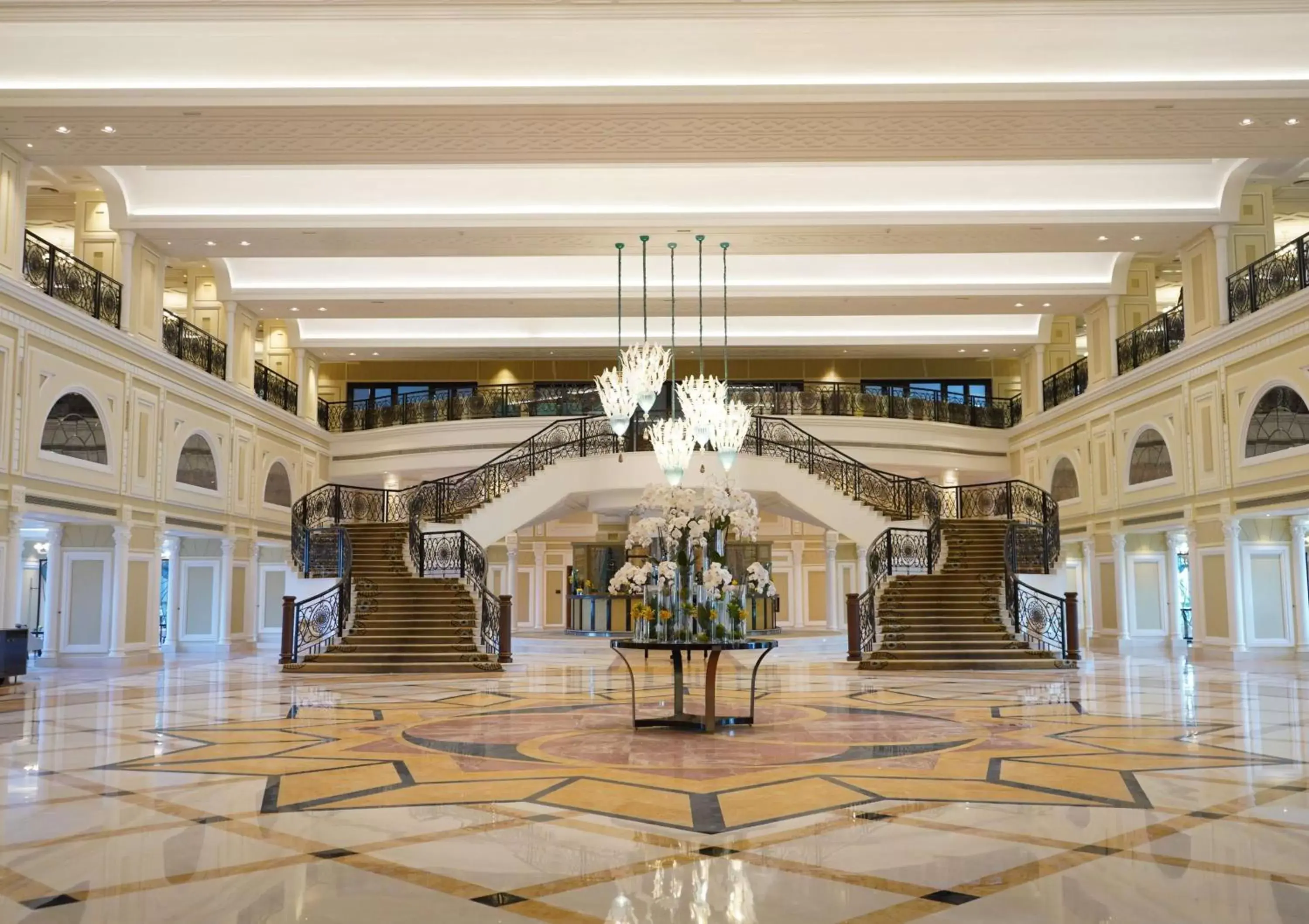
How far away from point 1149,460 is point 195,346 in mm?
14734

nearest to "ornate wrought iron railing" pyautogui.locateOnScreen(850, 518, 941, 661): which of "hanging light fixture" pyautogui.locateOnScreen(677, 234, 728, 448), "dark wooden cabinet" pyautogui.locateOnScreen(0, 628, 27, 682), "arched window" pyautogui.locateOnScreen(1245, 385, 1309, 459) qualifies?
"hanging light fixture" pyautogui.locateOnScreen(677, 234, 728, 448)

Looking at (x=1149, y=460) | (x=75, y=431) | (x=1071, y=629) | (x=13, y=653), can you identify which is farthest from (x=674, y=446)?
(x=1149, y=460)

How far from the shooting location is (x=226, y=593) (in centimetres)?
1802

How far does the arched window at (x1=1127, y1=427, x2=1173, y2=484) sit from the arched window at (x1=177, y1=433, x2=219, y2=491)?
14.3 meters

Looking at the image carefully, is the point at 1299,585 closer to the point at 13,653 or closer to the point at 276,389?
the point at 13,653

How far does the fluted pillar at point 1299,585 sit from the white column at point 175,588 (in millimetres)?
16525

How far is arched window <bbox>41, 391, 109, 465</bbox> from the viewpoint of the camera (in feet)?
42.3

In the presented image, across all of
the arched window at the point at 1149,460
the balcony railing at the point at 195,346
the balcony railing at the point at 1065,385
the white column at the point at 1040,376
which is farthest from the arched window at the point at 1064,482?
the balcony railing at the point at 195,346

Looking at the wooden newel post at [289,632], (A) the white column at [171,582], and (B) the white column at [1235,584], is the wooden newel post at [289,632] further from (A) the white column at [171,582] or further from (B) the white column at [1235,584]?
(B) the white column at [1235,584]

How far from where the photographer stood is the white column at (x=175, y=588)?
59.4 ft

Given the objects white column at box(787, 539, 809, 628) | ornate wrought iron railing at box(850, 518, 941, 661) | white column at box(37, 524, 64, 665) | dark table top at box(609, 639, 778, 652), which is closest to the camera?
dark table top at box(609, 639, 778, 652)

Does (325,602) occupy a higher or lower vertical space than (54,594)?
lower

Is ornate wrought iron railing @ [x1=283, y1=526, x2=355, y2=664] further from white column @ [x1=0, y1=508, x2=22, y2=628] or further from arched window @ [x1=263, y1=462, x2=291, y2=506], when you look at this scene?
arched window @ [x1=263, y1=462, x2=291, y2=506]

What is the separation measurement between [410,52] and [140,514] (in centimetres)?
801
